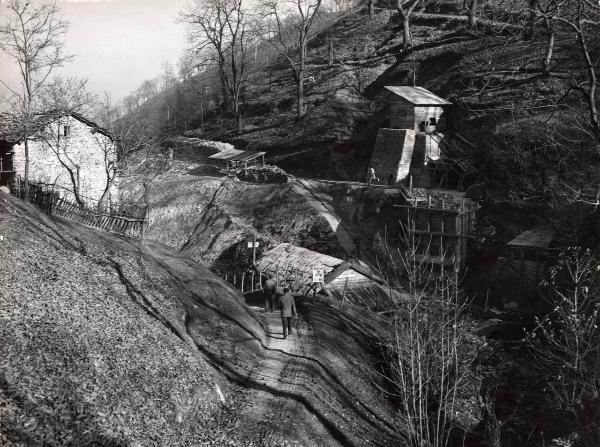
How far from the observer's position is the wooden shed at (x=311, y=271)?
26250 millimetres

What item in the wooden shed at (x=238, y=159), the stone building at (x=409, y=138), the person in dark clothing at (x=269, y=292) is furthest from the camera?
the wooden shed at (x=238, y=159)

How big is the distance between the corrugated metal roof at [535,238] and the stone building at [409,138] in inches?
424

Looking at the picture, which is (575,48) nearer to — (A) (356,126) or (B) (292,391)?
(A) (356,126)

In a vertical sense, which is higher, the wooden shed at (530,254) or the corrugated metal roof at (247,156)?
the corrugated metal roof at (247,156)

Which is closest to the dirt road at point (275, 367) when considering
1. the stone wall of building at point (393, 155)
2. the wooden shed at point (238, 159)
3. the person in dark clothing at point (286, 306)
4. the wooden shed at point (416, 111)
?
the person in dark clothing at point (286, 306)

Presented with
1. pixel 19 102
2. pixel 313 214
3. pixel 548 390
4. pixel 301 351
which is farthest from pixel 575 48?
pixel 19 102

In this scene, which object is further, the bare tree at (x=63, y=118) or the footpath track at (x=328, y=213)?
the footpath track at (x=328, y=213)

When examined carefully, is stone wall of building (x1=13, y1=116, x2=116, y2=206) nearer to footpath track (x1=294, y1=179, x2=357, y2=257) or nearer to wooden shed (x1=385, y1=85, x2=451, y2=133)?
footpath track (x1=294, y1=179, x2=357, y2=257)

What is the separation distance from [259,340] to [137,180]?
105 feet

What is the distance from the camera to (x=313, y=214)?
122 ft

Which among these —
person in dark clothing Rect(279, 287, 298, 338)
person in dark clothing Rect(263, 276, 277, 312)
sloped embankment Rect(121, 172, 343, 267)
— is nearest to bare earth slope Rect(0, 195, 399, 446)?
person in dark clothing Rect(279, 287, 298, 338)

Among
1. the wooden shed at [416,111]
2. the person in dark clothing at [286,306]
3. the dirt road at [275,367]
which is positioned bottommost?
the dirt road at [275,367]

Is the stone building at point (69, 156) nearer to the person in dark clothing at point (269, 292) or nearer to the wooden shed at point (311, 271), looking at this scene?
the wooden shed at point (311, 271)

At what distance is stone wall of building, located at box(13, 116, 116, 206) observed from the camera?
109ft
